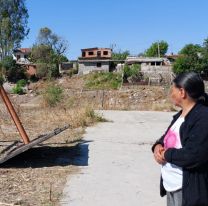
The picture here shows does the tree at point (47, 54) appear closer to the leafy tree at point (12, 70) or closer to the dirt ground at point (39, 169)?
the leafy tree at point (12, 70)

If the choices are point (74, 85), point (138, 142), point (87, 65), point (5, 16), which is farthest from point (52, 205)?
point (87, 65)

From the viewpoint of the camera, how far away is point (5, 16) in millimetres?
50719

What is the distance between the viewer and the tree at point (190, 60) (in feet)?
167

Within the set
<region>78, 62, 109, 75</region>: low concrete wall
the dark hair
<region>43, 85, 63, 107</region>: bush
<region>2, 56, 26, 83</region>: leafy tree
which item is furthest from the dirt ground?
<region>78, 62, 109, 75</region>: low concrete wall

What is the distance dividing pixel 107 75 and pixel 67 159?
4120 centimetres

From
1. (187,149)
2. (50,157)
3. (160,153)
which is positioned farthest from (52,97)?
(187,149)

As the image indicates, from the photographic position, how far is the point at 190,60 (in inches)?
2045

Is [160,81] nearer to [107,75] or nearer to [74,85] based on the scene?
[107,75]

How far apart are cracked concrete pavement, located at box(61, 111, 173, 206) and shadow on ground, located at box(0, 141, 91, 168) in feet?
0.18

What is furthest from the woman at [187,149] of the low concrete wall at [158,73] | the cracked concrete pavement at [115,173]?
the low concrete wall at [158,73]

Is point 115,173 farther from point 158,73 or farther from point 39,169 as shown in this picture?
point 158,73

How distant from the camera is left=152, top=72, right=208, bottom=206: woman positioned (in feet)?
9.36

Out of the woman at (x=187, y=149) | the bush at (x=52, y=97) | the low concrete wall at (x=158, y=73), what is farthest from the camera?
the low concrete wall at (x=158, y=73)

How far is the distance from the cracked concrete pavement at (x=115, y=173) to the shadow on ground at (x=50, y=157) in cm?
5
